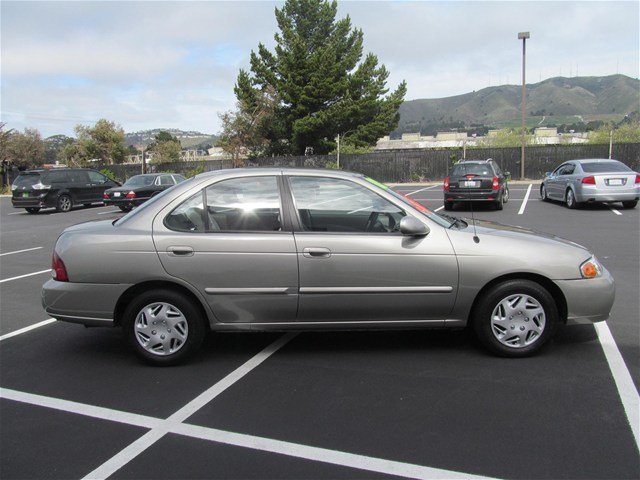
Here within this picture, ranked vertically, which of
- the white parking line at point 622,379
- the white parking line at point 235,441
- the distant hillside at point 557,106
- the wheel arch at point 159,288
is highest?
the distant hillside at point 557,106

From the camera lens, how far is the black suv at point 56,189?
1969cm

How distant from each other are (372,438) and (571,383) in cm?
170

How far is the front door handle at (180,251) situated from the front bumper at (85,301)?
452 mm

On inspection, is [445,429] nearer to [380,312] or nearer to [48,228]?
[380,312]

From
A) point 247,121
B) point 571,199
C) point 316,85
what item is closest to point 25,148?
point 247,121

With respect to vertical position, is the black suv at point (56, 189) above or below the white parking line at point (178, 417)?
above

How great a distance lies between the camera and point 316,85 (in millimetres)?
38719

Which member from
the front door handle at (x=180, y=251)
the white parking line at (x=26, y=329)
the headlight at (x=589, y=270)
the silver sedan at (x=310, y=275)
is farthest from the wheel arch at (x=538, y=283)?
the white parking line at (x=26, y=329)

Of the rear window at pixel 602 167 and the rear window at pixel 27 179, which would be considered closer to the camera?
the rear window at pixel 602 167

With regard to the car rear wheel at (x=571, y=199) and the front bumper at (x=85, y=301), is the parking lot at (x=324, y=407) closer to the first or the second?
the front bumper at (x=85, y=301)

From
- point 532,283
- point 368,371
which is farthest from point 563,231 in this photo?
point 368,371

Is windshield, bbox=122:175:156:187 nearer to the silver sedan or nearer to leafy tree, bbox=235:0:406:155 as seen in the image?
the silver sedan

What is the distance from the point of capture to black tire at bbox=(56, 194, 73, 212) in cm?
2017

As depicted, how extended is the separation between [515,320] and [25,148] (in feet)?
170
